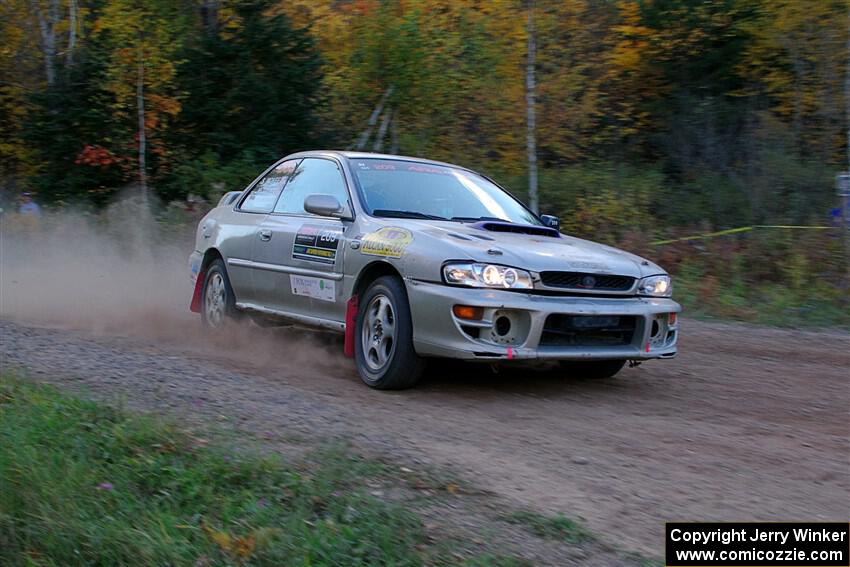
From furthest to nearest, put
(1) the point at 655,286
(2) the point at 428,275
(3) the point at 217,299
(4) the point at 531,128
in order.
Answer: (4) the point at 531,128 < (3) the point at 217,299 < (1) the point at 655,286 < (2) the point at 428,275

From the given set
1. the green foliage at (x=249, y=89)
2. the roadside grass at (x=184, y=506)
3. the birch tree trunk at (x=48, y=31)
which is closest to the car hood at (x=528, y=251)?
the roadside grass at (x=184, y=506)

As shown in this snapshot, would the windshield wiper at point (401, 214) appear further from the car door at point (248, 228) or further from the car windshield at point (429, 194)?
the car door at point (248, 228)

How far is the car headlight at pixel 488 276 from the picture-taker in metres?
5.58

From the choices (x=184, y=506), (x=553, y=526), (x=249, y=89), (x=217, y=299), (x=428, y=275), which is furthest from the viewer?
(x=249, y=89)

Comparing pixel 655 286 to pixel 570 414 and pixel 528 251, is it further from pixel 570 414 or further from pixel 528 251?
pixel 570 414

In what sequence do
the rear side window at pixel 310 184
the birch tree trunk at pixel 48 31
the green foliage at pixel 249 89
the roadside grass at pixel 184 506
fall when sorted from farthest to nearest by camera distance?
the birch tree trunk at pixel 48 31 → the green foliage at pixel 249 89 → the rear side window at pixel 310 184 → the roadside grass at pixel 184 506

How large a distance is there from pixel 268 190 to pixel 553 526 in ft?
16.7

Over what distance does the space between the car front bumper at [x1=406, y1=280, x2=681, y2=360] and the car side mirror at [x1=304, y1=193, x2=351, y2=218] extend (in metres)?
1.04

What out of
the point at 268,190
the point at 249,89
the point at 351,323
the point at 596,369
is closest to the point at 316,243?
the point at 351,323

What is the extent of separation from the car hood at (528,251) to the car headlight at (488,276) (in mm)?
45

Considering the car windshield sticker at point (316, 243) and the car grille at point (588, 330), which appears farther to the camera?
the car windshield sticker at point (316, 243)

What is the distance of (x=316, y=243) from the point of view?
688cm

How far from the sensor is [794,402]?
6.03 m

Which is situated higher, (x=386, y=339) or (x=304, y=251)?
(x=304, y=251)
